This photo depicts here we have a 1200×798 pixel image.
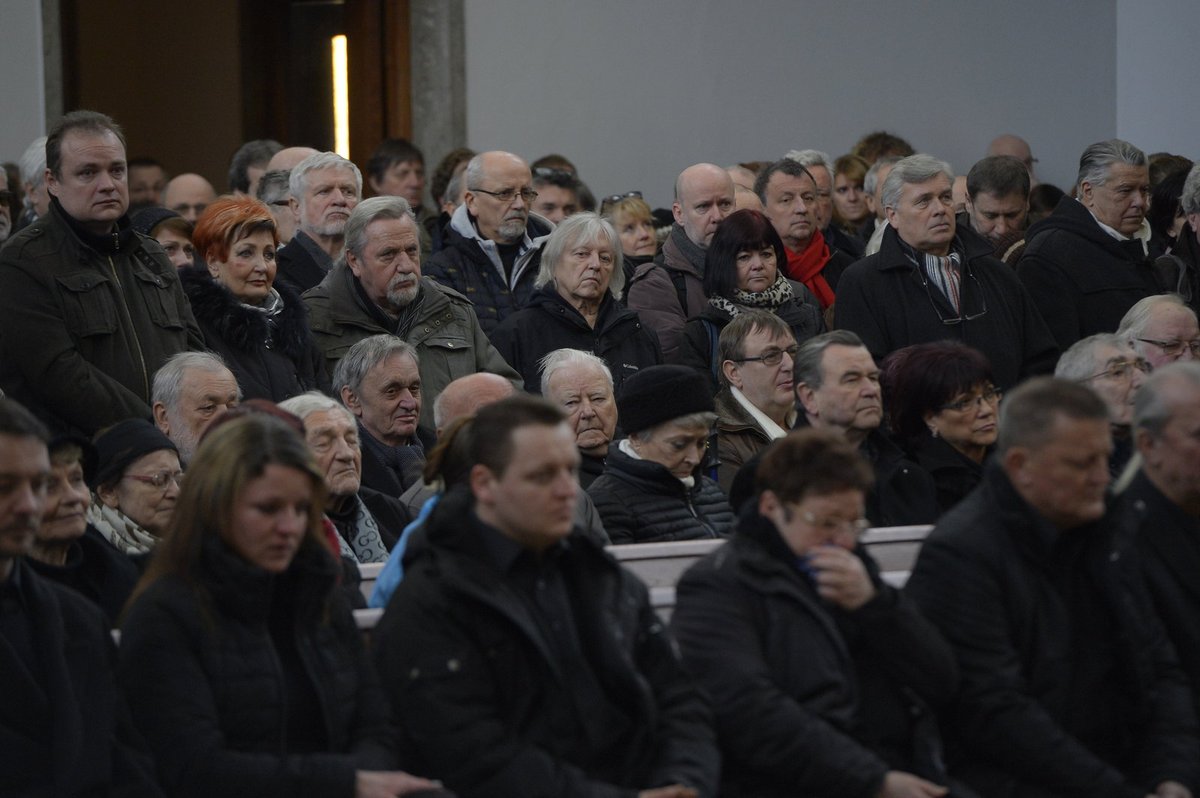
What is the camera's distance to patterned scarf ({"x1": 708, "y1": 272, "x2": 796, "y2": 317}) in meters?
7.09

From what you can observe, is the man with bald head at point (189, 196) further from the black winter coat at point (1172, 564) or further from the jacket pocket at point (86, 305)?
the black winter coat at point (1172, 564)

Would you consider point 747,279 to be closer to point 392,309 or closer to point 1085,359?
point 392,309

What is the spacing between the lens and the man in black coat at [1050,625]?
4074 mm

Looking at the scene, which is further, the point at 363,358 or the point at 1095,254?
the point at 1095,254

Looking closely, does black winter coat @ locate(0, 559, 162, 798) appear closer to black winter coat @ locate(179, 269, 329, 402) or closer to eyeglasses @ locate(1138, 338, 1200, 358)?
black winter coat @ locate(179, 269, 329, 402)

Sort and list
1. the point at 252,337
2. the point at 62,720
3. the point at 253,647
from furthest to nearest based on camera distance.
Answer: the point at 252,337 < the point at 253,647 < the point at 62,720

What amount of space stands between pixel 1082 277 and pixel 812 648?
3.85m

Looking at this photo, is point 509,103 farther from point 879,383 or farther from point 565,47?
point 879,383

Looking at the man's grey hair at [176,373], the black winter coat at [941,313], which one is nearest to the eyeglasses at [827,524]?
the man's grey hair at [176,373]

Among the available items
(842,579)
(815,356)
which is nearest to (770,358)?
(815,356)

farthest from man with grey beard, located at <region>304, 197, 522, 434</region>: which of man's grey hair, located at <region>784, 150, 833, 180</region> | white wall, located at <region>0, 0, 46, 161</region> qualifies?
white wall, located at <region>0, 0, 46, 161</region>

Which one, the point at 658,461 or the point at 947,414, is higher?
the point at 947,414

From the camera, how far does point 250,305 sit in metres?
6.48

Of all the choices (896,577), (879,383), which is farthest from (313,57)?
(896,577)
